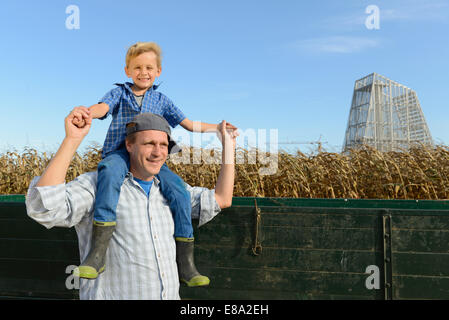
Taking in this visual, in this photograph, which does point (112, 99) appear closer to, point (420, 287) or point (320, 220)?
point (320, 220)

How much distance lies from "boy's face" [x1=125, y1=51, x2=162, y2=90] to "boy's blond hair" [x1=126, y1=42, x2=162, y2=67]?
0.07 feet

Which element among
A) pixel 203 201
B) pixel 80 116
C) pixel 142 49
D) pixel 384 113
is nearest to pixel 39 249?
pixel 203 201

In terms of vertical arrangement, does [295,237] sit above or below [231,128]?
below

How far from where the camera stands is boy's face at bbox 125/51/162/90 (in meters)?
2.55

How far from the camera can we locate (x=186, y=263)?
→ 2250mm

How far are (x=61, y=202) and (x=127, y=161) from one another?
1.44 feet

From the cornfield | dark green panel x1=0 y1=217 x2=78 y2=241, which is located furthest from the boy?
the cornfield

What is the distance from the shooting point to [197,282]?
223 centimetres

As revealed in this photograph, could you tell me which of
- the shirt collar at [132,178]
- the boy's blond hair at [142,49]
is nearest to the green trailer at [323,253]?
the shirt collar at [132,178]

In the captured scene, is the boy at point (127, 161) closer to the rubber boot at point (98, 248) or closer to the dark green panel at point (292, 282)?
the rubber boot at point (98, 248)

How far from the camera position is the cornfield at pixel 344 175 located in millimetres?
5914

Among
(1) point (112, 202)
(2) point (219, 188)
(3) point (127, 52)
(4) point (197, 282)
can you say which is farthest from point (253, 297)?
(3) point (127, 52)

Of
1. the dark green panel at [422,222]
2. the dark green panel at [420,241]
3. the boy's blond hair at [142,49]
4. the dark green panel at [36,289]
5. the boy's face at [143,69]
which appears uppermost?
the boy's blond hair at [142,49]
